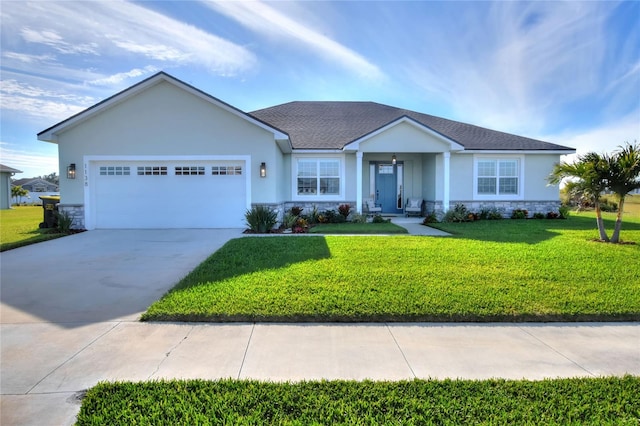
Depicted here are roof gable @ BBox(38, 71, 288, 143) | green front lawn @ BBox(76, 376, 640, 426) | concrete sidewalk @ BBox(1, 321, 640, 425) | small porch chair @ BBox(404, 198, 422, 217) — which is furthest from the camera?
small porch chair @ BBox(404, 198, 422, 217)

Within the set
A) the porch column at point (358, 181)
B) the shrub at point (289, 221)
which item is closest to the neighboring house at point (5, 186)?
the shrub at point (289, 221)

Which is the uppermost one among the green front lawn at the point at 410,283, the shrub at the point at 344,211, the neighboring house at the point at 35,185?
the neighboring house at the point at 35,185

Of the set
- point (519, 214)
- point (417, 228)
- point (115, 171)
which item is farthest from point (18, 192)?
point (519, 214)

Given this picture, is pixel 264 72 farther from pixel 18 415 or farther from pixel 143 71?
pixel 18 415

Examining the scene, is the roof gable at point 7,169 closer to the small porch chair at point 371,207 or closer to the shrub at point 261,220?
the shrub at point 261,220

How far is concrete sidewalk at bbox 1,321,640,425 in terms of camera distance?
2998mm

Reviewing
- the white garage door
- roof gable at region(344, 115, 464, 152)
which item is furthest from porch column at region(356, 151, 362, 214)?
the white garage door

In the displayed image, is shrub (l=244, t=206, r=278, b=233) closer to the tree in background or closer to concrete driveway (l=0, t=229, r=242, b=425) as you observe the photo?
concrete driveway (l=0, t=229, r=242, b=425)

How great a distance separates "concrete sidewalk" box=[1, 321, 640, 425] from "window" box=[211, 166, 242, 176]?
9235mm

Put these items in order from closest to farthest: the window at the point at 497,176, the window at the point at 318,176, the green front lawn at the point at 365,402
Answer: the green front lawn at the point at 365,402
the window at the point at 318,176
the window at the point at 497,176

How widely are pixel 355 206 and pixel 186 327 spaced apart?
11743mm

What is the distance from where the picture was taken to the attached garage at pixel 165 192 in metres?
12.9

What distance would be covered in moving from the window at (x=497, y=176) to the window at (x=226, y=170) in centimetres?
1103

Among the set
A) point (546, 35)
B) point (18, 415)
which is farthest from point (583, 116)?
point (18, 415)
